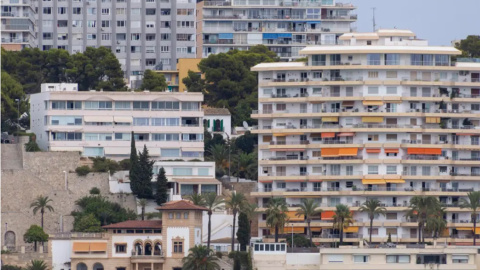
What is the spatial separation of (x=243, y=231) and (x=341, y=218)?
8.31m

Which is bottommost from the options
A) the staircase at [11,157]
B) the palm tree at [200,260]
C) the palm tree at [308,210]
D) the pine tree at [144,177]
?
the palm tree at [200,260]

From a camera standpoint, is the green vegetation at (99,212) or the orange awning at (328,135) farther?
the orange awning at (328,135)

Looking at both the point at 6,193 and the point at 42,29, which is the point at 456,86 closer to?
the point at 6,193

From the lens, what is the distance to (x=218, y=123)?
147m

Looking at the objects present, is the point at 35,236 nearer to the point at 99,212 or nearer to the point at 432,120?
the point at 99,212

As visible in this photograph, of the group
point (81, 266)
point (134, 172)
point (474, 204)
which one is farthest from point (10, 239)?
point (474, 204)

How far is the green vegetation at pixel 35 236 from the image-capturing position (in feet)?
404

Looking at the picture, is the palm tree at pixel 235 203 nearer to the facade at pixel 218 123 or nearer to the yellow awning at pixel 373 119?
the yellow awning at pixel 373 119

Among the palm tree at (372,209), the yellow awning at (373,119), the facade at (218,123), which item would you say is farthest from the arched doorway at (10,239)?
the yellow awning at (373,119)

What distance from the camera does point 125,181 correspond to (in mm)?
131250

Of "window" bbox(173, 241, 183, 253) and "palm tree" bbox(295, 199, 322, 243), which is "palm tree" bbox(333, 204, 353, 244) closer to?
"palm tree" bbox(295, 199, 322, 243)

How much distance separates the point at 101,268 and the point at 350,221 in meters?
19.4

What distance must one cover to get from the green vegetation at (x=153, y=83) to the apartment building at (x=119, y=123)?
1178 cm

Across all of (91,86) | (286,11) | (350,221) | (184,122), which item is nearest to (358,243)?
(350,221)
